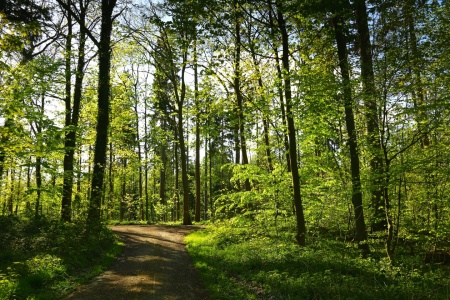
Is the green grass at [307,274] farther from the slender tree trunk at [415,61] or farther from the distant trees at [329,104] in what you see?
the slender tree trunk at [415,61]

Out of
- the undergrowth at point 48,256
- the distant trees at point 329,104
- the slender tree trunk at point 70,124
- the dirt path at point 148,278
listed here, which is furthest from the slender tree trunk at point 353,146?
the slender tree trunk at point 70,124

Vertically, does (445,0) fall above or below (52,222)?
above

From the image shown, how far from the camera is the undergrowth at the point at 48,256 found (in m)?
7.20

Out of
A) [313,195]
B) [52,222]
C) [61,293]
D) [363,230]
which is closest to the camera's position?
[61,293]

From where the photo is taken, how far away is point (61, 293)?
24.1 feet

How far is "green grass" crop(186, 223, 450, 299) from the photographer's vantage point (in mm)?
6406

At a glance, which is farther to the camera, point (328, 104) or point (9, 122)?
point (328, 104)

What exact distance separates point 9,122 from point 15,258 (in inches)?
148

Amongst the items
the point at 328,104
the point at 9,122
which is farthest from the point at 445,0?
the point at 9,122

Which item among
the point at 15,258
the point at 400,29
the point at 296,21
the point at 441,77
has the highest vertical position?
the point at 296,21

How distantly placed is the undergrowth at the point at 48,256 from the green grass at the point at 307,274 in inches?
139

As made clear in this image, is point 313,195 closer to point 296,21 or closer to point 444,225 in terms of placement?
point 444,225

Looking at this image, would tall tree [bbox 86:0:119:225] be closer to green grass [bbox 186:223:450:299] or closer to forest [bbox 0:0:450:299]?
forest [bbox 0:0:450:299]

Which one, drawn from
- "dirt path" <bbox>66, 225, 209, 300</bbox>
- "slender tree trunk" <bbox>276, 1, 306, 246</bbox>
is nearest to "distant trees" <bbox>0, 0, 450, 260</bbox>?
"slender tree trunk" <bbox>276, 1, 306, 246</bbox>
